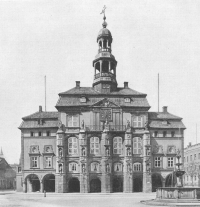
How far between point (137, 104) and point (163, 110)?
23.4 feet

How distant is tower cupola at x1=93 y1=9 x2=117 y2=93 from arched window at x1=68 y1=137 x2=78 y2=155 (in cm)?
1015

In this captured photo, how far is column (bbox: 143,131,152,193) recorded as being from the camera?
6016 centimetres

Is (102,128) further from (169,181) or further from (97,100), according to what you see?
(169,181)

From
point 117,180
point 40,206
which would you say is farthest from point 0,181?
point 40,206

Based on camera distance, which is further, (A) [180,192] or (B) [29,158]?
(B) [29,158]

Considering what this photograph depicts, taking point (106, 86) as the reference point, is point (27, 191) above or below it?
below

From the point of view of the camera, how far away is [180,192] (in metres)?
35.1

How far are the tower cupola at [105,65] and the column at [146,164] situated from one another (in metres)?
10.7

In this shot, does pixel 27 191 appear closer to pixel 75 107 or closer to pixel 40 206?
pixel 75 107

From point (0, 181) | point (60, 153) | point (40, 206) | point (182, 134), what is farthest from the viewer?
point (0, 181)

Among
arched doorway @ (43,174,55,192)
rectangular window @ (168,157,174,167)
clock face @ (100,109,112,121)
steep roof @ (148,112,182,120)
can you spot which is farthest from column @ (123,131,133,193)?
arched doorway @ (43,174,55,192)

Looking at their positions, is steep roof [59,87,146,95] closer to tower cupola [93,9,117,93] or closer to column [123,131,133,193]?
tower cupola [93,9,117,93]

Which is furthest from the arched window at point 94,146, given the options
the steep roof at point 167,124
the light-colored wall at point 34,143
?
the steep roof at point 167,124

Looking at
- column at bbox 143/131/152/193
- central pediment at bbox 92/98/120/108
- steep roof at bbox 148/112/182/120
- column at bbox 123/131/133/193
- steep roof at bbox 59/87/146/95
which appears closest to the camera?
column at bbox 123/131/133/193
